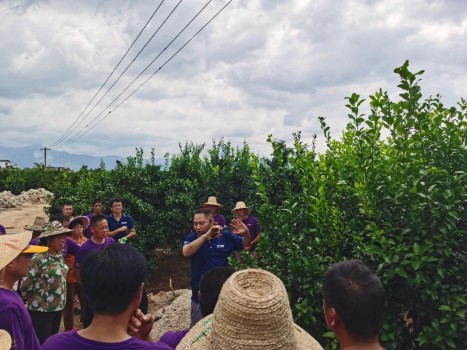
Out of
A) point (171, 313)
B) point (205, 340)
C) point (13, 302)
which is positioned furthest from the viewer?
point (171, 313)

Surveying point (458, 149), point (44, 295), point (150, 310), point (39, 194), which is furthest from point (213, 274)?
point (39, 194)

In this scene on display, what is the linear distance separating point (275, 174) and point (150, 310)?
3.87 metres

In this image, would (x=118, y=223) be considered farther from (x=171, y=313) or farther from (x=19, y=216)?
(x=19, y=216)

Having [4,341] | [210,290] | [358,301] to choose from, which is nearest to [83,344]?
[4,341]

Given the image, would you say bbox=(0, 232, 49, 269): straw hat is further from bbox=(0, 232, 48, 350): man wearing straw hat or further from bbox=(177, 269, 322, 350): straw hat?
bbox=(177, 269, 322, 350): straw hat

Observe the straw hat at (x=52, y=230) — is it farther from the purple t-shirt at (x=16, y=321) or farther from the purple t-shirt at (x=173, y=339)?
the purple t-shirt at (x=173, y=339)

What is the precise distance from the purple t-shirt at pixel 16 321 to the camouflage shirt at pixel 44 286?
1922 millimetres

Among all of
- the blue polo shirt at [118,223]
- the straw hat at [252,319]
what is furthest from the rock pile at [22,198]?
the straw hat at [252,319]

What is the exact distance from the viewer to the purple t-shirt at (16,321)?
9.50 feet

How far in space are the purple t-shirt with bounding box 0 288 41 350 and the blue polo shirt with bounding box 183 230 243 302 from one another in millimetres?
2225

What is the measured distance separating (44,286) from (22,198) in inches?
1215

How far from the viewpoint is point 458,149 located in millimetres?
3543

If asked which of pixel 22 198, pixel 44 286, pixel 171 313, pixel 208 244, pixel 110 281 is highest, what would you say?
pixel 22 198

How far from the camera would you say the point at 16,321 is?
9.70 feet
